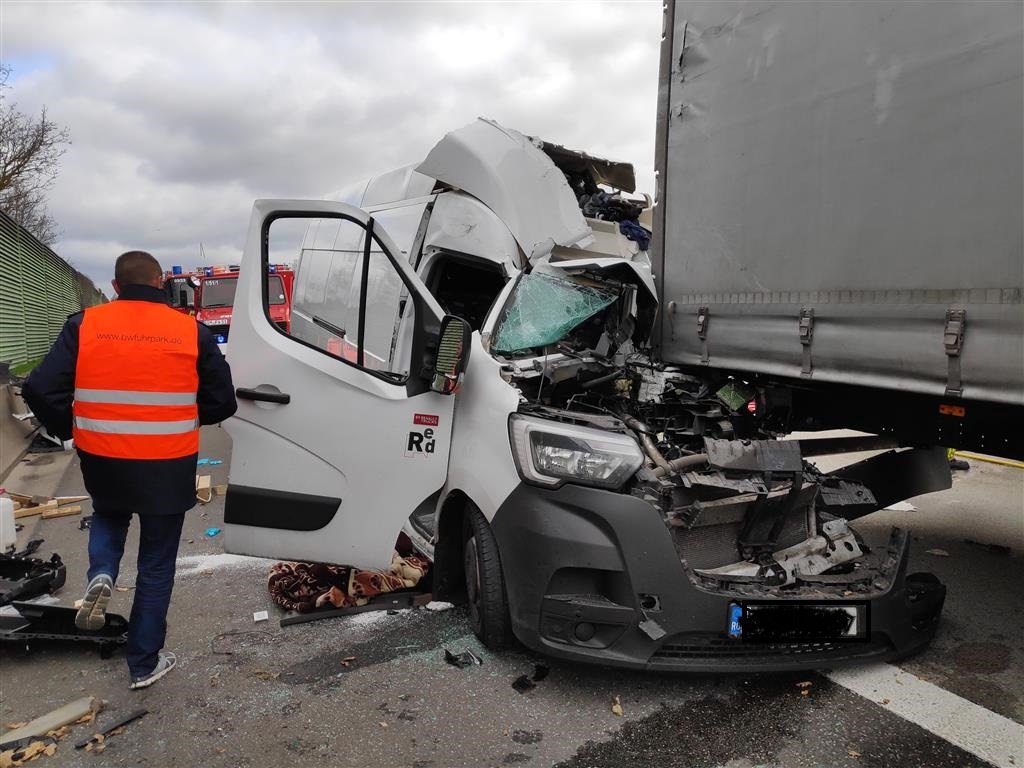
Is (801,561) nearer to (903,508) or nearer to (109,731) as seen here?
(109,731)

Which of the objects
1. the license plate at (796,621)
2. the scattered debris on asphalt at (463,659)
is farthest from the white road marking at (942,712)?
the scattered debris on asphalt at (463,659)

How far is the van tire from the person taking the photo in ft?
9.53

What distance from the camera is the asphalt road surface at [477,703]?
241cm

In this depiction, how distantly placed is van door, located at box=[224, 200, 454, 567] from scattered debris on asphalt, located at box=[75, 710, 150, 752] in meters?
0.78

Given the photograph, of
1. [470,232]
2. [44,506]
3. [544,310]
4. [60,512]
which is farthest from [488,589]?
[44,506]

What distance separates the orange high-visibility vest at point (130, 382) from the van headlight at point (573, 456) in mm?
1425

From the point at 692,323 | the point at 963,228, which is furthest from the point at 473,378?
the point at 963,228

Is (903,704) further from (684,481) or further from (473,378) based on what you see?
(473,378)

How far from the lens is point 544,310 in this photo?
3.56 m

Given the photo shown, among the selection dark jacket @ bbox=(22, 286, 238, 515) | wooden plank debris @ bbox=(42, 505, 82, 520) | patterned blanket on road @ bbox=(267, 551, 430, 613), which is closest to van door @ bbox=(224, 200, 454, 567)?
dark jacket @ bbox=(22, 286, 238, 515)

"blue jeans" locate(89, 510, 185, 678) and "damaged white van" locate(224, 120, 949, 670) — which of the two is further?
"blue jeans" locate(89, 510, 185, 678)

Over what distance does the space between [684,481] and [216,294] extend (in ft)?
40.3

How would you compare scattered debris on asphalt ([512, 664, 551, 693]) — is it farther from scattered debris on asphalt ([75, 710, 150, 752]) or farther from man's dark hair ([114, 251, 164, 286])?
man's dark hair ([114, 251, 164, 286])

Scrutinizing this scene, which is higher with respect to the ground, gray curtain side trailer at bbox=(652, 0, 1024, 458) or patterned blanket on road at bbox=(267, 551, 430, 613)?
gray curtain side trailer at bbox=(652, 0, 1024, 458)
